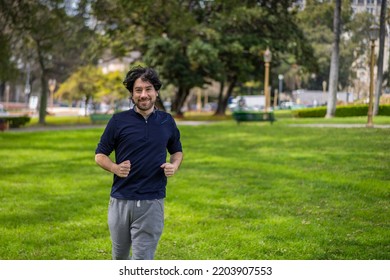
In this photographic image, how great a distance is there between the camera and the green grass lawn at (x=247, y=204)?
Answer: 465cm

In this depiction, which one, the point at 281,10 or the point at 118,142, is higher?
the point at 281,10

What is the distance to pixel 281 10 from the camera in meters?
6.69

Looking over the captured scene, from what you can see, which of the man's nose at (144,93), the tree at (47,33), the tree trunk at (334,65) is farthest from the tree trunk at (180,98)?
the man's nose at (144,93)

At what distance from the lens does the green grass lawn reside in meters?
4.65

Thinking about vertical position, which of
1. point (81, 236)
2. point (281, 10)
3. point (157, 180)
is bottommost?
point (81, 236)

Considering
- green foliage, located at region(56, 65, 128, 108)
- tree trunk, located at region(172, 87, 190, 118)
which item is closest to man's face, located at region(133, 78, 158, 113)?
tree trunk, located at region(172, 87, 190, 118)

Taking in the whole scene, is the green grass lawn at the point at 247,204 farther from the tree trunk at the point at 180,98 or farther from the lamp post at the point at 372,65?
the tree trunk at the point at 180,98

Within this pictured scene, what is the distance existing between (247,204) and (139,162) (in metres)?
3.07

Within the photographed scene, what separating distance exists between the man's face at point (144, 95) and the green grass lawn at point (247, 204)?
1.62 metres

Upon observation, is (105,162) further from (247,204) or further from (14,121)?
(14,121)
